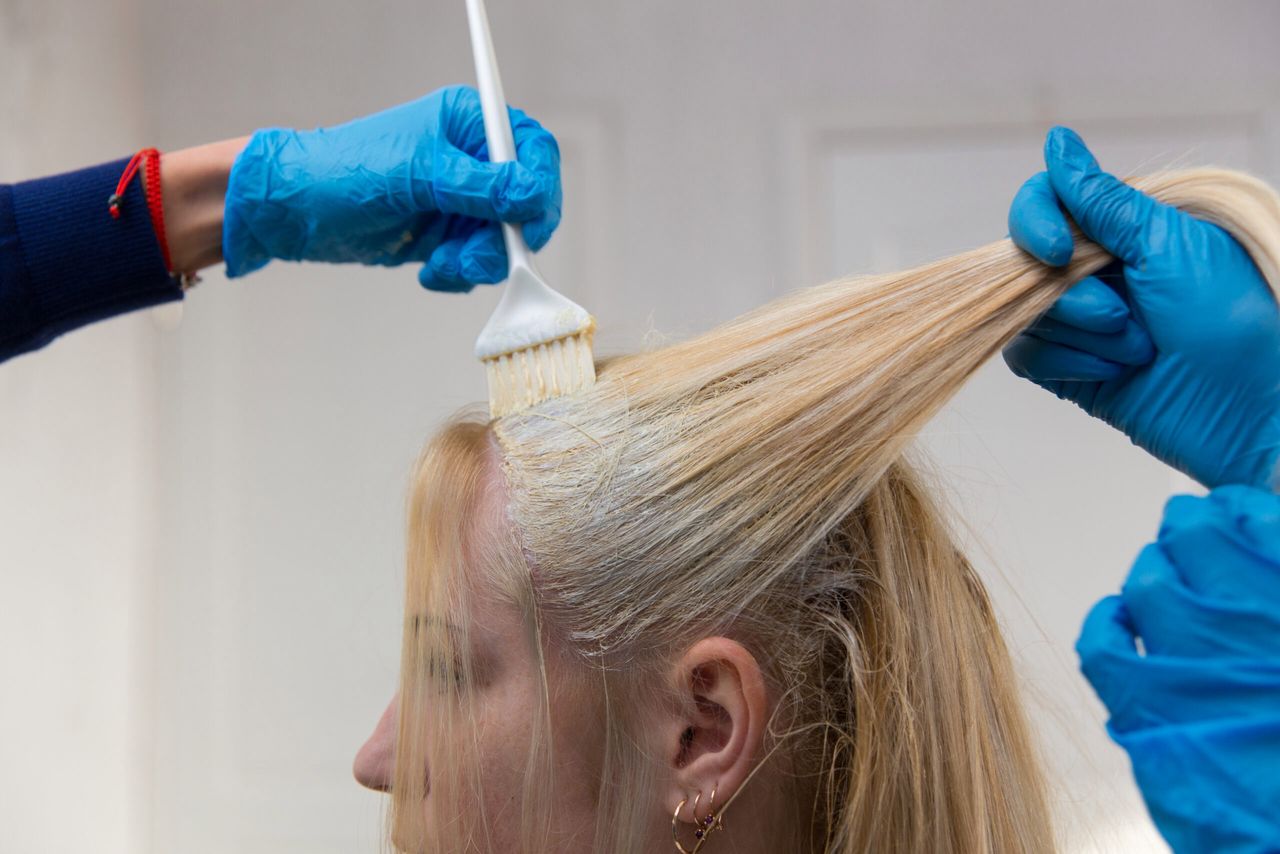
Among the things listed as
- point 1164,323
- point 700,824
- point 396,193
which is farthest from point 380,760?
point 1164,323

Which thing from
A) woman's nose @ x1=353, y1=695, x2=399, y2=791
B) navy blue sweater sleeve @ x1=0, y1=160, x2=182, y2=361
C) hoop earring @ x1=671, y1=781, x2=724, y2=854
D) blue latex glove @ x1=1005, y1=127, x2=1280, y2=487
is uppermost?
navy blue sweater sleeve @ x1=0, y1=160, x2=182, y2=361

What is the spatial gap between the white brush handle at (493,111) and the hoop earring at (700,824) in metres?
0.47

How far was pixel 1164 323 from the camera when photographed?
700 millimetres

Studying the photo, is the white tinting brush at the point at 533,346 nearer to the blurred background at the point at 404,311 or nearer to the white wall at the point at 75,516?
the blurred background at the point at 404,311

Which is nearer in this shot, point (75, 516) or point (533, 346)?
point (533, 346)

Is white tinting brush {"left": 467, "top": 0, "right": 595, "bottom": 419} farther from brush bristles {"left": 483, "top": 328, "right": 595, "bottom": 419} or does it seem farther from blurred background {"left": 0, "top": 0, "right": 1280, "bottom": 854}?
blurred background {"left": 0, "top": 0, "right": 1280, "bottom": 854}

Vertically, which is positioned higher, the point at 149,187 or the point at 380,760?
the point at 149,187

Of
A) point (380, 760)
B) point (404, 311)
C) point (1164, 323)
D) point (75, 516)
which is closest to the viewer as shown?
point (1164, 323)

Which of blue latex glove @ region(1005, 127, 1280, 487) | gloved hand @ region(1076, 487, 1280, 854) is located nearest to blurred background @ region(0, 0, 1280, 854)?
blue latex glove @ region(1005, 127, 1280, 487)

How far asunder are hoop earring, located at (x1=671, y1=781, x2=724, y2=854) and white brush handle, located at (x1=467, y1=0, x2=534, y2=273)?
18.5 inches

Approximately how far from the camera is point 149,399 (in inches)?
69.0

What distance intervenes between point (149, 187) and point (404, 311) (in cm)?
70

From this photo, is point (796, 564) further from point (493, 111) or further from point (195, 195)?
point (195, 195)

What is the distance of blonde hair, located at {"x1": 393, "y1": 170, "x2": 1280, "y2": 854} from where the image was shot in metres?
0.73
